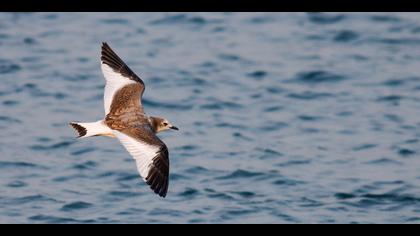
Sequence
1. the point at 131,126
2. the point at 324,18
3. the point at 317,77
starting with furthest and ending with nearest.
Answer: the point at 324,18 < the point at 317,77 < the point at 131,126

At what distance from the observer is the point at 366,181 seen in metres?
13.8

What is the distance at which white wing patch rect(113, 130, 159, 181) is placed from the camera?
10.4m

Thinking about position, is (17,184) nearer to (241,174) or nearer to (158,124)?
(158,124)

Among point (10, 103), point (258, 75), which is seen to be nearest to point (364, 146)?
point (258, 75)

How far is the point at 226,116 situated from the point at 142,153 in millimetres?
5141

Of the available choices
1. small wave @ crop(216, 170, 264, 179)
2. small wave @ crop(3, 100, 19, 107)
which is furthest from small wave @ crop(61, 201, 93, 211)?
small wave @ crop(3, 100, 19, 107)

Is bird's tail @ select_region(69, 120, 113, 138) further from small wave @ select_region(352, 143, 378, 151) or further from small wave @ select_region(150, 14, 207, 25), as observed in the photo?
small wave @ select_region(150, 14, 207, 25)

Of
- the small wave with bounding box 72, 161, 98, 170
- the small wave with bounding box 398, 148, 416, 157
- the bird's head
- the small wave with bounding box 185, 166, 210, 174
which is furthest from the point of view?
the small wave with bounding box 398, 148, 416, 157

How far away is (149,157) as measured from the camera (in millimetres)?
10438

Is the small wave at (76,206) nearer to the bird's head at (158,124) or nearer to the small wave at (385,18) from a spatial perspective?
the bird's head at (158,124)

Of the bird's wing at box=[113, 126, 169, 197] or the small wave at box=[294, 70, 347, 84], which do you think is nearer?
the bird's wing at box=[113, 126, 169, 197]
